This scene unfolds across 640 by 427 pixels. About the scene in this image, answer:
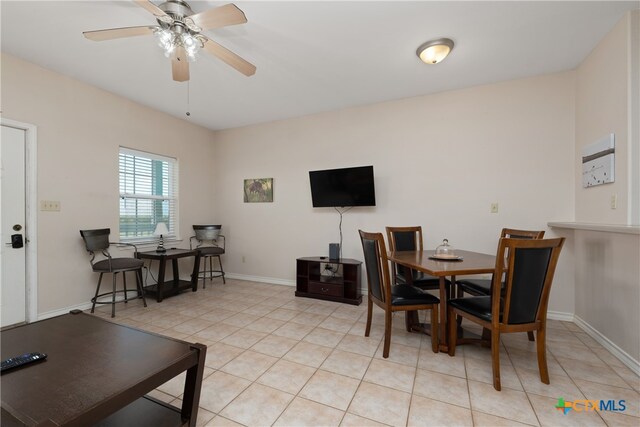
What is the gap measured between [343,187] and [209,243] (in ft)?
8.98

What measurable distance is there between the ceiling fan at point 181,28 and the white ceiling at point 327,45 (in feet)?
0.73

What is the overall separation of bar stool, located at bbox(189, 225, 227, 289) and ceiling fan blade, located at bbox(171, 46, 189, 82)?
2.69 m

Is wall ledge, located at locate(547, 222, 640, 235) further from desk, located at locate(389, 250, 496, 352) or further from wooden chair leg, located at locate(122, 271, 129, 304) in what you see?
wooden chair leg, located at locate(122, 271, 129, 304)

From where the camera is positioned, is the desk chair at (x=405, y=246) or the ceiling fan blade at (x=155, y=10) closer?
the ceiling fan blade at (x=155, y=10)

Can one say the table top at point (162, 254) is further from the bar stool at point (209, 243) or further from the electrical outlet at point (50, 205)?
the electrical outlet at point (50, 205)

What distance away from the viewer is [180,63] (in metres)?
2.17

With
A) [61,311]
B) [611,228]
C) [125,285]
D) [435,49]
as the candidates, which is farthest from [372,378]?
[61,311]

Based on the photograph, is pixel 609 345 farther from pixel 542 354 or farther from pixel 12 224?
pixel 12 224

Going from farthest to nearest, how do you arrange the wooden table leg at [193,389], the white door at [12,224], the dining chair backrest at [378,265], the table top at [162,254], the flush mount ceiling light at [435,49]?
the table top at [162,254] < the white door at [12,224] < the flush mount ceiling light at [435,49] < the dining chair backrest at [378,265] < the wooden table leg at [193,389]

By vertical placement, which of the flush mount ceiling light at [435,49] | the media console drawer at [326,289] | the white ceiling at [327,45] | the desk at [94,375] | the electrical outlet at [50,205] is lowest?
the media console drawer at [326,289]

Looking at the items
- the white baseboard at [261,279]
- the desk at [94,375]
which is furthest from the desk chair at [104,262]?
the white baseboard at [261,279]

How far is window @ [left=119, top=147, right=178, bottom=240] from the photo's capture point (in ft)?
12.4

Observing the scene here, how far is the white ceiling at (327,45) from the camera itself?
2.07 m

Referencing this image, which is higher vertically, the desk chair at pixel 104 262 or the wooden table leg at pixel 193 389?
the desk chair at pixel 104 262
